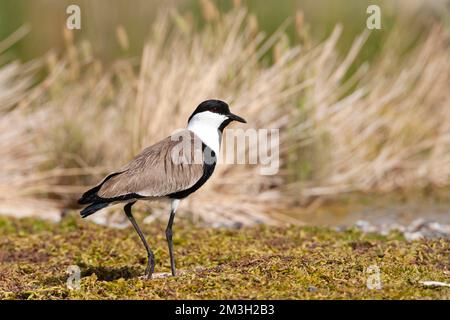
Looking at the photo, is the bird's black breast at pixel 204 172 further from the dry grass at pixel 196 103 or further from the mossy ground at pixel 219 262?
the dry grass at pixel 196 103

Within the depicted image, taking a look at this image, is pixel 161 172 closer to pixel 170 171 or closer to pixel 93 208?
pixel 170 171

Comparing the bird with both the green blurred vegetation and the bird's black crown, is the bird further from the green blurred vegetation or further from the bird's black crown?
the green blurred vegetation

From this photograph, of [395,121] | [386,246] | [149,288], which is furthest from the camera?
[395,121]

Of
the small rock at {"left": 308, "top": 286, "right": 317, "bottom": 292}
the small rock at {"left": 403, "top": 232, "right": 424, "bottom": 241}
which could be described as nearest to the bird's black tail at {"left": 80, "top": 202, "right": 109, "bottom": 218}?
the small rock at {"left": 308, "top": 286, "right": 317, "bottom": 292}

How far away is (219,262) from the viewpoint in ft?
19.2

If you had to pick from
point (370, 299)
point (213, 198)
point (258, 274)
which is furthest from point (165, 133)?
point (370, 299)

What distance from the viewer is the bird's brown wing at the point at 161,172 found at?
5.18 metres

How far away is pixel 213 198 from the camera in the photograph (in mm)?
8086

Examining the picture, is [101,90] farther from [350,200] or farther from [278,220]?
[350,200]

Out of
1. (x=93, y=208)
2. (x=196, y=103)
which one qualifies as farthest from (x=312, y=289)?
(x=196, y=103)

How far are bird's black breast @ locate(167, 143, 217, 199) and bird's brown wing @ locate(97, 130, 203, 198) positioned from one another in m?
0.02

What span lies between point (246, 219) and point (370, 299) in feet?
12.3

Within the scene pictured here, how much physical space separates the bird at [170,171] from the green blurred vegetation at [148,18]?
4256 millimetres

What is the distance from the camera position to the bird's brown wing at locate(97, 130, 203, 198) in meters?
5.18
